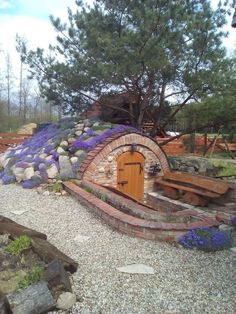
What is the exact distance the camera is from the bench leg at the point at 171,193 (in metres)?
9.16

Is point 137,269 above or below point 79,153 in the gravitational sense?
below

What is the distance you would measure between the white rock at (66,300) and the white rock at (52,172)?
18.5ft

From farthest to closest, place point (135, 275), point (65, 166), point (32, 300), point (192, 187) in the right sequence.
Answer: point (65, 166), point (192, 187), point (135, 275), point (32, 300)

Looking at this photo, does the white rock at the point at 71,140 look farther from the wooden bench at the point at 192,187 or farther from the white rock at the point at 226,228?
the white rock at the point at 226,228

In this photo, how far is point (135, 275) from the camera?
386 centimetres

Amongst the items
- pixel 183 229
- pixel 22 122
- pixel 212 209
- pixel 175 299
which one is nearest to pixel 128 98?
pixel 212 209

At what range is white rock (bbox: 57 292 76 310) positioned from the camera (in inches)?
121

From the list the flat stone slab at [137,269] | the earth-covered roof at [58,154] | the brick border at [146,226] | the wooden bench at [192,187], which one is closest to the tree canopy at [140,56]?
the earth-covered roof at [58,154]

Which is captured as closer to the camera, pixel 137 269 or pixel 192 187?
pixel 137 269

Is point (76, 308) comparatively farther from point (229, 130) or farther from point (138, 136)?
point (229, 130)

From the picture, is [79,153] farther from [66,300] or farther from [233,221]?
[66,300]

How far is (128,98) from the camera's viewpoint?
11461mm

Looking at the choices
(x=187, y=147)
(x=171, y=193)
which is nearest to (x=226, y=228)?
(x=171, y=193)

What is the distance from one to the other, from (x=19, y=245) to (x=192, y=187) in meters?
5.60
